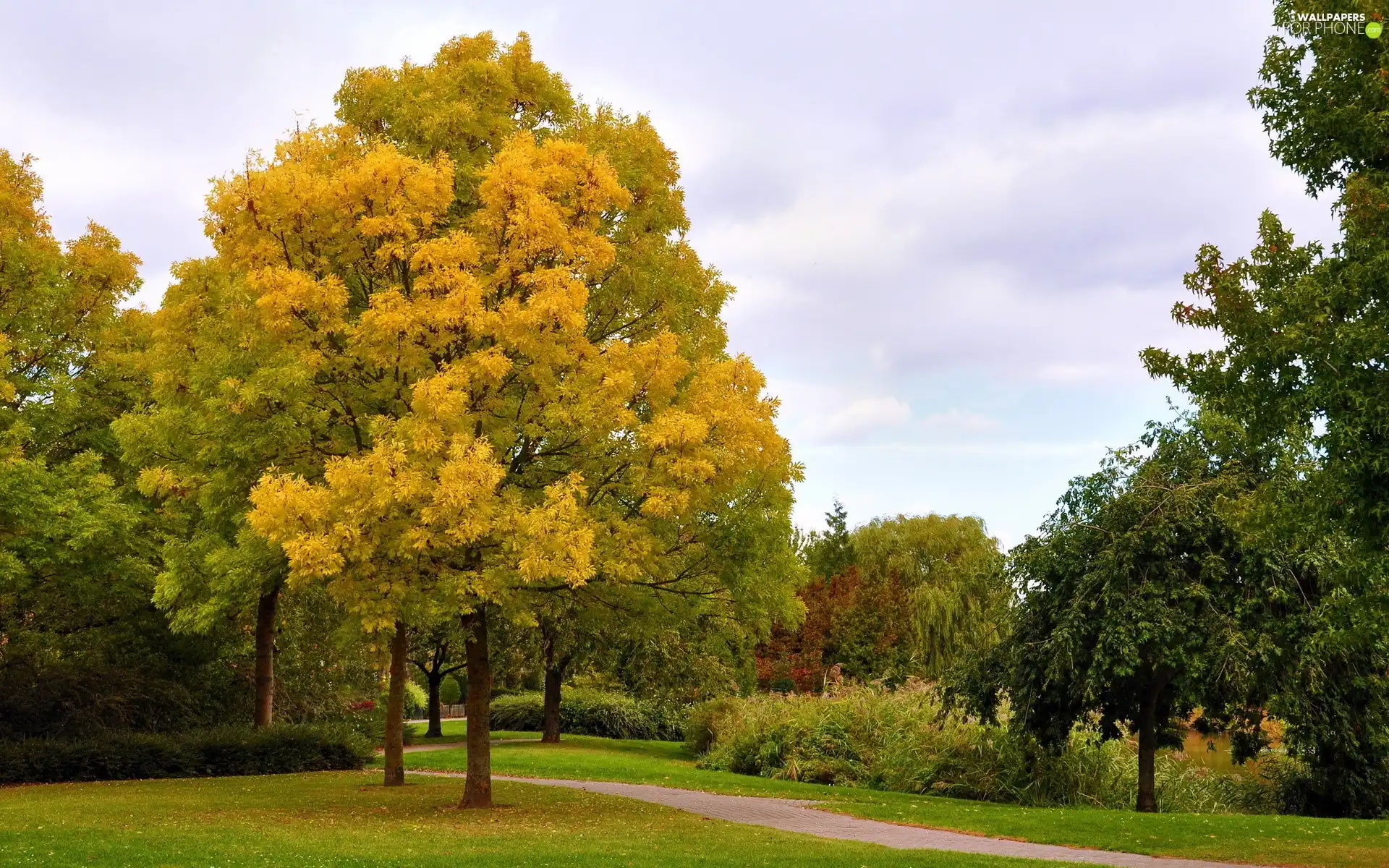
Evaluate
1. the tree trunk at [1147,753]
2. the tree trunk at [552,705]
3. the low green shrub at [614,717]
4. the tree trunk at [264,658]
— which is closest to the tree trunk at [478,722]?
the tree trunk at [264,658]

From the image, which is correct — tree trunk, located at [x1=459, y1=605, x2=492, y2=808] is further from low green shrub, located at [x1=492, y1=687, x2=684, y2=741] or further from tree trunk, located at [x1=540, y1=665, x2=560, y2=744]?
low green shrub, located at [x1=492, y1=687, x2=684, y2=741]

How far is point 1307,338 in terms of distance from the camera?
1080 cm

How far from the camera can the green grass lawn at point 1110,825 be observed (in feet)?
46.5

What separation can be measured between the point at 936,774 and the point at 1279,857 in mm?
9789

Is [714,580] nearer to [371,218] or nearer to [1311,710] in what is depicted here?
[371,218]

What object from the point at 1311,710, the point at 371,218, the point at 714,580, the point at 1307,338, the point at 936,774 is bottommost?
the point at 936,774

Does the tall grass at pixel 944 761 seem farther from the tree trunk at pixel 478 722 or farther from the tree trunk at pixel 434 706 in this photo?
the tree trunk at pixel 434 706

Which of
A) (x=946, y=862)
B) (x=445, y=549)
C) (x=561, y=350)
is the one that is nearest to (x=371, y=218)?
(x=561, y=350)

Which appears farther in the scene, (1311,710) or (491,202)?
(1311,710)

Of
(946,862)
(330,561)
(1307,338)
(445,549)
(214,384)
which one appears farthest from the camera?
(214,384)

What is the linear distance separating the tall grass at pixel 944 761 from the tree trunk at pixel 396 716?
913 cm

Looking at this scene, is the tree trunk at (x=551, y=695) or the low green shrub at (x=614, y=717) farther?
the low green shrub at (x=614, y=717)

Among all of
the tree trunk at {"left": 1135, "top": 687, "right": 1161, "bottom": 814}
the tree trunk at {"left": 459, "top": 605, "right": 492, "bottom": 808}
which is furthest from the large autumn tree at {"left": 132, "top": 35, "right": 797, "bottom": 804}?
the tree trunk at {"left": 1135, "top": 687, "right": 1161, "bottom": 814}

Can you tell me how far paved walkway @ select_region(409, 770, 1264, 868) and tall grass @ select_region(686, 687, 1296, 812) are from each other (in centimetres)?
402
